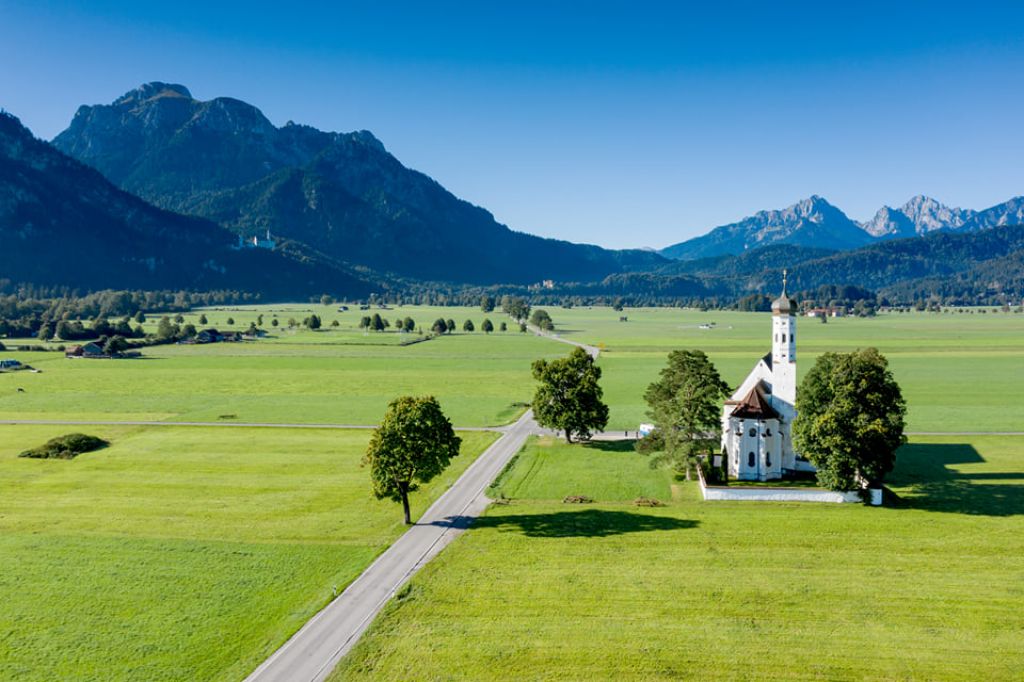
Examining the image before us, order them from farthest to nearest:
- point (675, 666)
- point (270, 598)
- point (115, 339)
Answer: point (115, 339) → point (270, 598) → point (675, 666)

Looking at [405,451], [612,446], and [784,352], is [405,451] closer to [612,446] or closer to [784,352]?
[612,446]

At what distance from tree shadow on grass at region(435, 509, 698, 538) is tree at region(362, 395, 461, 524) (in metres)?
4.00

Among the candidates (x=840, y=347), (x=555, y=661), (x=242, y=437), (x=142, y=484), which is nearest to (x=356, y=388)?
(x=242, y=437)

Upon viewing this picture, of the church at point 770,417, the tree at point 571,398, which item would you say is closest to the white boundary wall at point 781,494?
the church at point 770,417

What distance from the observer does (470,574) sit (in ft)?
126

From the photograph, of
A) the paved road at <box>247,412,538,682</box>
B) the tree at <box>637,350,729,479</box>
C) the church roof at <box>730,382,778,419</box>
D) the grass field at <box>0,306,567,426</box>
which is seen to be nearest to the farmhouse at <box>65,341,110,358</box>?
the grass field at <box>0,306,567,426</box>

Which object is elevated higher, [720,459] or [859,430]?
[859,430]

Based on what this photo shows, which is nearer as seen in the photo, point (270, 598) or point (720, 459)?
point (270, 598)

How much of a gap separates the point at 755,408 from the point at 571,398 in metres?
21.2

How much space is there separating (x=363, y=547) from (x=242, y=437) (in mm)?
37292

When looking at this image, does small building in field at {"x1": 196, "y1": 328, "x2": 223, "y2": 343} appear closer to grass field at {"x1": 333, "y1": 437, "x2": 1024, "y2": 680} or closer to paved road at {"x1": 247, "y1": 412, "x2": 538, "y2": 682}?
paved road at {"x1": 247, "y1": 412, "x2": 538, "y2": 682}

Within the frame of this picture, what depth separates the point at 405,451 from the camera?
47.1 m

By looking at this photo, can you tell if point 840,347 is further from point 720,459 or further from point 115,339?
point 115,339

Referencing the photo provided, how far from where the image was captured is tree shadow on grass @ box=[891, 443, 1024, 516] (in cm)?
4944
